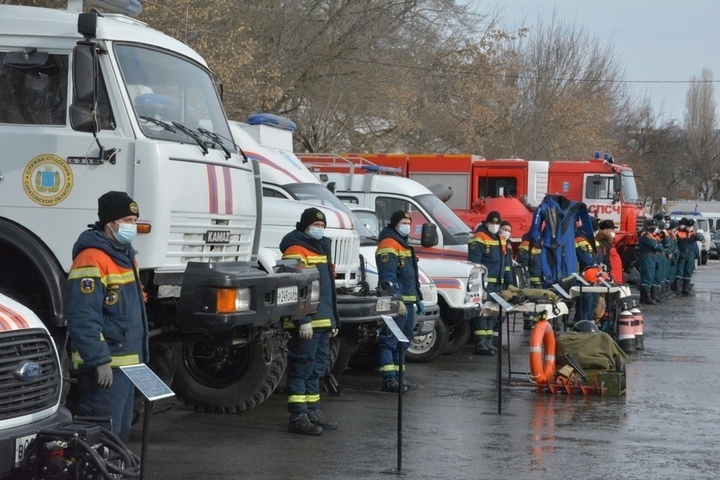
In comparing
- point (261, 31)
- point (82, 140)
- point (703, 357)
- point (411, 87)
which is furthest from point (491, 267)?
point (411, 87)

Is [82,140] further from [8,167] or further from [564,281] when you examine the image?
[564,281]

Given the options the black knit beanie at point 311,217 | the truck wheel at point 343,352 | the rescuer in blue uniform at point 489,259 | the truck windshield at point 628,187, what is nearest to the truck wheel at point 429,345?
the rescuer in blue uniform at point 489,259

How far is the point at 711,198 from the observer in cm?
10031

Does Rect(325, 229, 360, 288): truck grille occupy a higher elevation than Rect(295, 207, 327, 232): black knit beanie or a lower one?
lower

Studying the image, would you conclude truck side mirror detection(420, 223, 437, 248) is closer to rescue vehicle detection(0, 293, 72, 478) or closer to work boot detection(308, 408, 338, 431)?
work boot detection(308, 408, 338, 431)

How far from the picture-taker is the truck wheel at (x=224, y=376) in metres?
10.4

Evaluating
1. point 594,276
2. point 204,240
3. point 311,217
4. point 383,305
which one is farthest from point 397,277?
point 594,276

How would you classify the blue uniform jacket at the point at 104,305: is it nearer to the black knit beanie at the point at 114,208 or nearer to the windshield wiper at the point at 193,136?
the black knit beanie at the point at 114,208

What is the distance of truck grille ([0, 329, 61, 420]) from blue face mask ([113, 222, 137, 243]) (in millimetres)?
1156

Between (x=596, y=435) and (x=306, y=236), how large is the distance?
117 inches

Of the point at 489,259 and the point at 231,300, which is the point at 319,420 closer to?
the point at 231,300

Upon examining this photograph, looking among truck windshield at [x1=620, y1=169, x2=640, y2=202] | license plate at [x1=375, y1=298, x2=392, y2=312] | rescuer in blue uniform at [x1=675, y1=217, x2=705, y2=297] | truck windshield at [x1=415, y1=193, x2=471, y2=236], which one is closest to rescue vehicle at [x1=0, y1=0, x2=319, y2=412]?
license plate at [x1=375, y1=298, x2=392, y2=312]

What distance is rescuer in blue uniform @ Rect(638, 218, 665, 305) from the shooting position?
88.6 feet

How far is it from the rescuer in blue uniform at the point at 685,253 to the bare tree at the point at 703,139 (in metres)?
66.7
